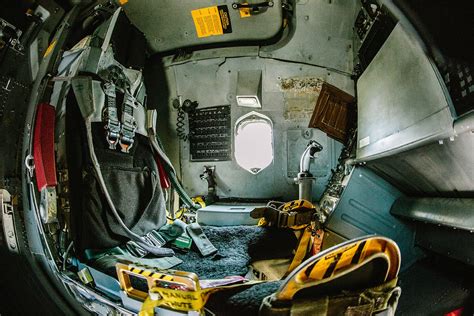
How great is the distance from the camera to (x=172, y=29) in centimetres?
328

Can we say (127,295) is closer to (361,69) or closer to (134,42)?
(134,42)

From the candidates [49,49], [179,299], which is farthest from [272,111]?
[179,299]

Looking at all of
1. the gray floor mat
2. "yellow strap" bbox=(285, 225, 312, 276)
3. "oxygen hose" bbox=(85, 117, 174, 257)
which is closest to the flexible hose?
the gray floor mat

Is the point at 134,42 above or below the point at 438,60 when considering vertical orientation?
above

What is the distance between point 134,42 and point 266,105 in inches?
66.3

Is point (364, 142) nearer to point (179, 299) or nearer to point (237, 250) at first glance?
point (237, 250)

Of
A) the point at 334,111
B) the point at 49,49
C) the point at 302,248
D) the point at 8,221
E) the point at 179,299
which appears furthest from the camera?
the point at 334,111

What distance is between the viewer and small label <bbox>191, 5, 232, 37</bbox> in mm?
3061

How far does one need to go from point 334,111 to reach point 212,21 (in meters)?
1.83

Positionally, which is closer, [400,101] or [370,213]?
[400,101]

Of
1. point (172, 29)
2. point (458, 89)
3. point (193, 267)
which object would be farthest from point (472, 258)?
point (172, 29)

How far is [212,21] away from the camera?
318 centimetres

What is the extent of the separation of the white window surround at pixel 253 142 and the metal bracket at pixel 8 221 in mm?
2456

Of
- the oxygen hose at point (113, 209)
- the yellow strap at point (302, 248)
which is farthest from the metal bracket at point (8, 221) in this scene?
the yellow strap at point (302, 248)
